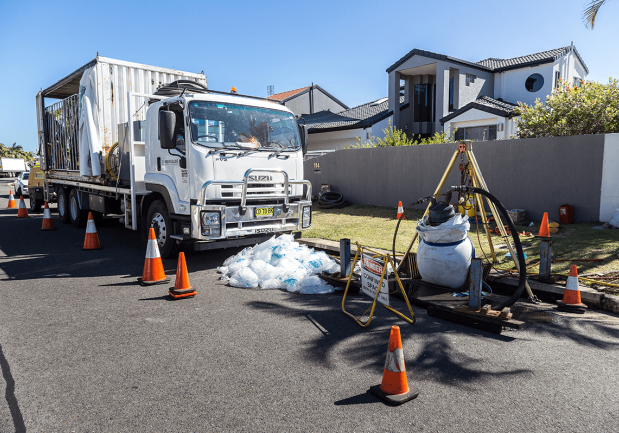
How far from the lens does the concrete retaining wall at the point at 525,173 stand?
30.6 ft

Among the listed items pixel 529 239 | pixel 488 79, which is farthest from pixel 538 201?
pixel 488 79

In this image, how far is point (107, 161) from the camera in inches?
369

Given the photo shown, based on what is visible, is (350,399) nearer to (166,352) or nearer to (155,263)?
(166,352)

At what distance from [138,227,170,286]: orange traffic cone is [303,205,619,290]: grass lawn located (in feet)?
12.3

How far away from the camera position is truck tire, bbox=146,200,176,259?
7395 mm

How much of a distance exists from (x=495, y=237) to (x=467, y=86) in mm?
17522

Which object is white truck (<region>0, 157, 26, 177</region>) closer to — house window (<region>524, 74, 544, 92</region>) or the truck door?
house window (<region>524, 74, 544, 92</region>)

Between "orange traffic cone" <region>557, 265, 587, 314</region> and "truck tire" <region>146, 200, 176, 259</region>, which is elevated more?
"truck tire" <region>146, 200, 176, 259</region>

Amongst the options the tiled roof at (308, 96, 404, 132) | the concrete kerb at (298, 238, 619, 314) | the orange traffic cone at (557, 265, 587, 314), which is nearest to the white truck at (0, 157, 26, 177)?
the tiled roof at (308, 96, 404, 132)

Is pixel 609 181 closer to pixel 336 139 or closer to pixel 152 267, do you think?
pixel 152 267

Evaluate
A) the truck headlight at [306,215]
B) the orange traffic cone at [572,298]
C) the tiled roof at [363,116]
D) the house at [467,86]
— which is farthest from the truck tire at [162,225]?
the tiled roof at [363,116]

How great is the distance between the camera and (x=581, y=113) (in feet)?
35.9

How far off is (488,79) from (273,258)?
2275 cm

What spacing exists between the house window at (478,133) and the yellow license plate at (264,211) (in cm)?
1589
